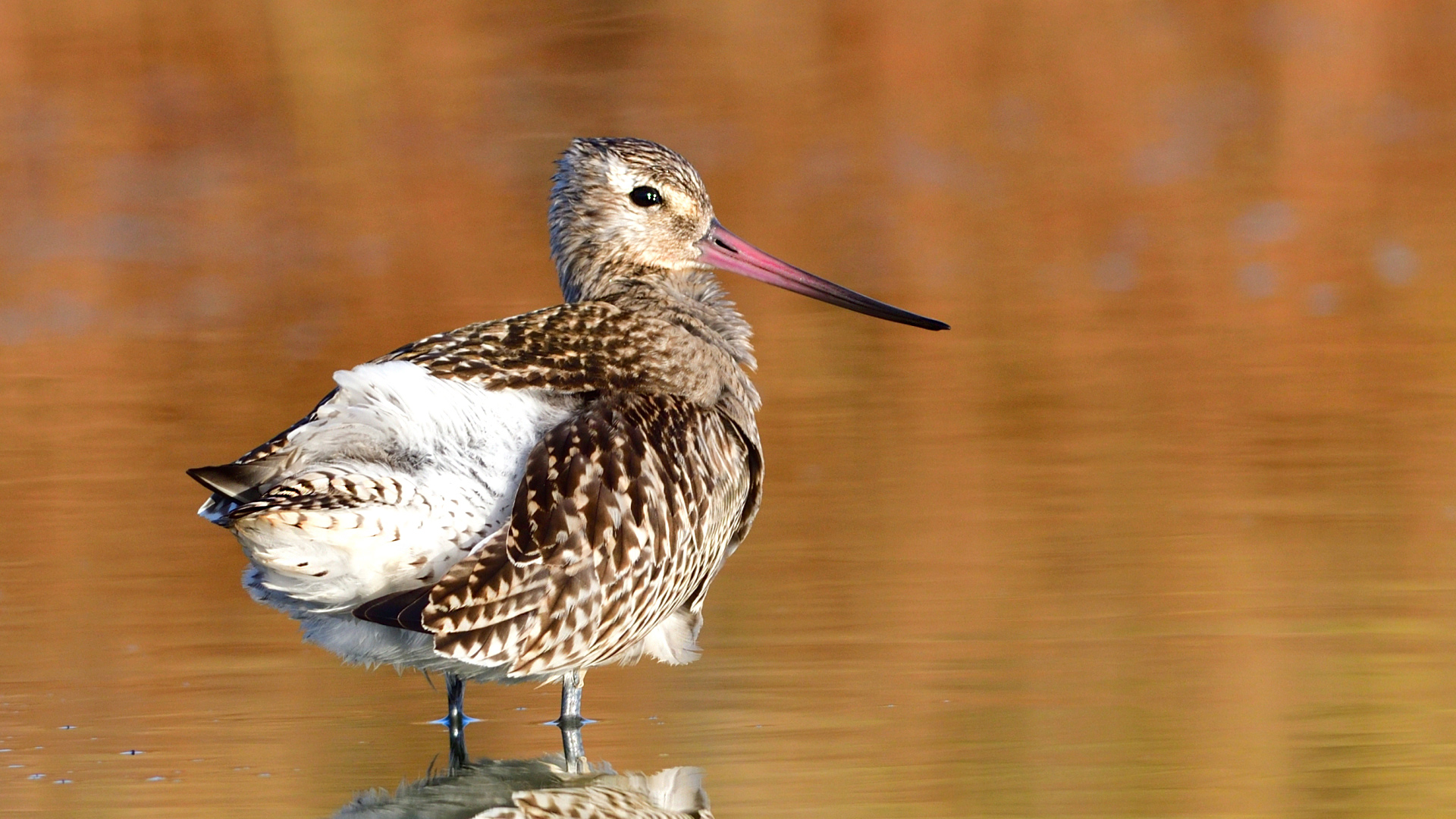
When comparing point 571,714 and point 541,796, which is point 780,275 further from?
point 541,796

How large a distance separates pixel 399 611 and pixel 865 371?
194 inches

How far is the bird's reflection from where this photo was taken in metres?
4.68

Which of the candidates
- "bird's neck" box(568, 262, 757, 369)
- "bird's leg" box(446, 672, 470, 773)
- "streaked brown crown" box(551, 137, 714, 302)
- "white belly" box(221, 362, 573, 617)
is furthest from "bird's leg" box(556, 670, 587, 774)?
"streaked brown crown" box(551, 137, 714, 302)

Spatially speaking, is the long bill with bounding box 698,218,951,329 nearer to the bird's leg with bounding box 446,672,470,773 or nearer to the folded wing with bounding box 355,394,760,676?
the folded wing with bounding box 355,394,760,676

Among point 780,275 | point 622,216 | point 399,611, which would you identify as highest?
point 622,216

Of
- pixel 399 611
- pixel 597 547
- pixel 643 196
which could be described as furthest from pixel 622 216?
pixel 399 611

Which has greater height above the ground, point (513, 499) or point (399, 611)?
point (513, 499)

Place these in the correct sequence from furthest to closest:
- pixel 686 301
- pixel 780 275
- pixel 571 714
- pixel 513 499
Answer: pixel 780 275 < pixel 686 301 < pixel 571 714 < pixel 513 499

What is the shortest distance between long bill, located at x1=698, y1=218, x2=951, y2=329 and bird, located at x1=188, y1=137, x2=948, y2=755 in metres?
0.63

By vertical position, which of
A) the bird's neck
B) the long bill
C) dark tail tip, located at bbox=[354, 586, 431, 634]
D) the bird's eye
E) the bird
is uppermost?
the bird's eye

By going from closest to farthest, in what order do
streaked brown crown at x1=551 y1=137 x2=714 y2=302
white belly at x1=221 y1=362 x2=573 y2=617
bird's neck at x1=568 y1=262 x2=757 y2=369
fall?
1. white belly at x1=221 y1=362 x2=573 y2=617
2. bird's neck at x1=568 y1=262 x2=757 y2=369
3. streaked brown crown at x1=551 y1=137 x2=714 y2=302

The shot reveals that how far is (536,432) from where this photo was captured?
5168 mm

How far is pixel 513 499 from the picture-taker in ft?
16.3

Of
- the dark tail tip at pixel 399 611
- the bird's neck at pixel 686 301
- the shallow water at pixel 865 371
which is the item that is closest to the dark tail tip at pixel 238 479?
Result: the dark tail tip at pixel 399 611
